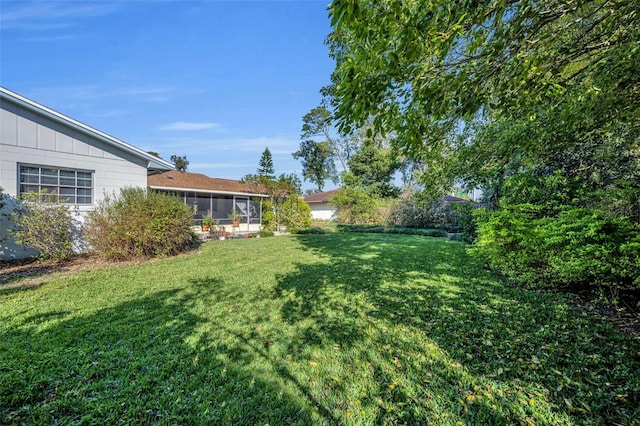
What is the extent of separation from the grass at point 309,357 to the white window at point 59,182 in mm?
4994

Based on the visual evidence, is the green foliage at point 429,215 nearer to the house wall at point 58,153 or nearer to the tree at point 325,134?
the house wall at point 58,153

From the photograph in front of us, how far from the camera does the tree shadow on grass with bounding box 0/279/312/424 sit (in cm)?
210

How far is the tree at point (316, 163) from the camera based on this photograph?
41.7 meters

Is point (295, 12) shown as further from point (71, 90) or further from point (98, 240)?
point (71, 90)

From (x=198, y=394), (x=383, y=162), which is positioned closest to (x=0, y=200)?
(x=198, y=394)

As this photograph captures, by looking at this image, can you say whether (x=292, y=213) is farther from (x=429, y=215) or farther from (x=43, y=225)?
(x=43, y=225)

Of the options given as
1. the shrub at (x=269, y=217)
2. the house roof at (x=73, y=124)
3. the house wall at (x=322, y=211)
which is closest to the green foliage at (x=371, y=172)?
the house wall at (x=322, y=211)

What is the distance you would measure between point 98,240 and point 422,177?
9225 mm

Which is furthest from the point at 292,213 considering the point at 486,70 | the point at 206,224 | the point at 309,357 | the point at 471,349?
the point at 486,70

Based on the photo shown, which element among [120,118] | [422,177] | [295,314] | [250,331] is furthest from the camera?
[120,118]

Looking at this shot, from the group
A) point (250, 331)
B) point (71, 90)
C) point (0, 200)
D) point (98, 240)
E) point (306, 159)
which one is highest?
point (306, 159)

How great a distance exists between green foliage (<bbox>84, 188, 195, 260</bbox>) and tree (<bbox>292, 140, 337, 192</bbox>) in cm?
3417

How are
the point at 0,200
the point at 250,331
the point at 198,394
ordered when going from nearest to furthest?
the point at 198,394
the point at 250,331
the point at 0,200

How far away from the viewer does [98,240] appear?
796 centimetres
